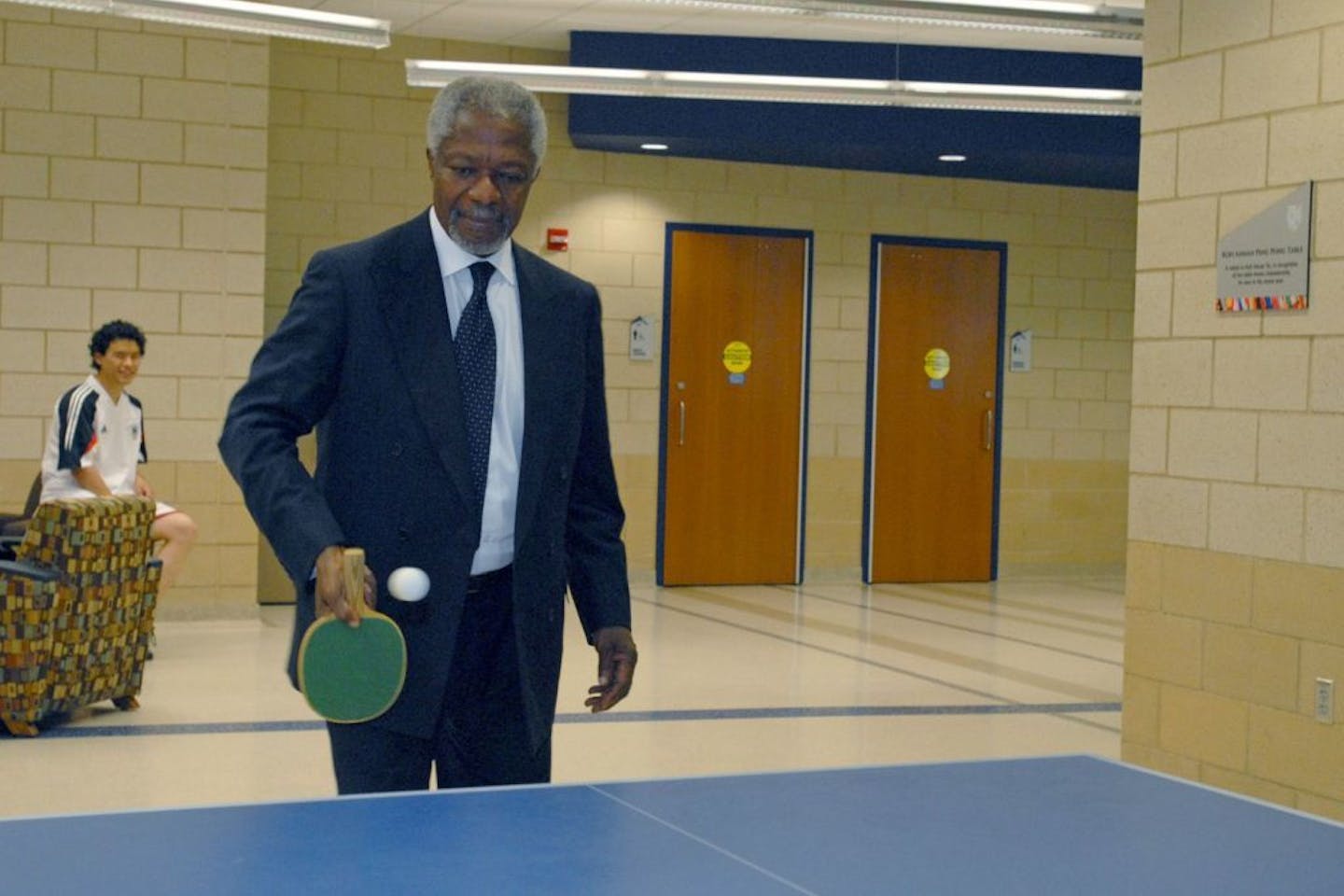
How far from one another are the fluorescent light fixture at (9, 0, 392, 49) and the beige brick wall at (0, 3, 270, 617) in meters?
1.30

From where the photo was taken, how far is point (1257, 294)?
5059 mm

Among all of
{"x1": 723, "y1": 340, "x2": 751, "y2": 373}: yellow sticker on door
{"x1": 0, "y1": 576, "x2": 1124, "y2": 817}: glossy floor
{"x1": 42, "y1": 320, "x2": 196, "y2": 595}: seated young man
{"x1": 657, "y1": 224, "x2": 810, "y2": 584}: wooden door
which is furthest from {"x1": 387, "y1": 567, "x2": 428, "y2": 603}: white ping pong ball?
{"x1": 723, "y1": 340, "x2": 751, "y2": 373}: yellow sticker on door

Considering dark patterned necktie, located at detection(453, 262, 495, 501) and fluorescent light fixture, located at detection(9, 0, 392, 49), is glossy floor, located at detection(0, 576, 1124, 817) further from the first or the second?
fluorescent light fixture, located at detection(9, 0, 392, 49)

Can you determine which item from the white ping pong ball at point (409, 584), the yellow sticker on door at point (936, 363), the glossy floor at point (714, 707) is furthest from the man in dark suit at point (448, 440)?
the yellow sticker on door at point (936, 363)

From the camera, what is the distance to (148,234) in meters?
9.00

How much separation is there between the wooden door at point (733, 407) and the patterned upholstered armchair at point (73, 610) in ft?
16.4

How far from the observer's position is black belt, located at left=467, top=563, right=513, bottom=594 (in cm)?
235

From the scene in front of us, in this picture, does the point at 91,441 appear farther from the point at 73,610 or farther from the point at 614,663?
the point at 614,663

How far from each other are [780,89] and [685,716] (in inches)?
139

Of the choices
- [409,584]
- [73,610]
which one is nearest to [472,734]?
[409,584]

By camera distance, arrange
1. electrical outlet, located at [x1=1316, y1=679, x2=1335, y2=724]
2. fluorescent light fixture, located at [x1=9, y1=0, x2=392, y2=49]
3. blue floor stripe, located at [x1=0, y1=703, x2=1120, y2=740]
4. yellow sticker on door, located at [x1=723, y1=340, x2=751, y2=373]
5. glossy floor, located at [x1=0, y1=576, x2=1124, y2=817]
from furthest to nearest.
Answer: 1. yellow sticker on door, located at [x1=723, y1=340, x2=751, y2=373]
2. fluorescent light fixture, located at [x1=9, y1=0, x2=392, y2=49]
3. blue floor stripe, located at [x1=0, y1=703, x2=1120, y2=740]
4. glossy floor, located at [x1=0, y1=576, x2=1124, y2=817]
5. electrical outlet, located at [x1=1316, y1=679, x2=1335, y2=724]

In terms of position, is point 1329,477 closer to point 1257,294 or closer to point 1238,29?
point 1257,294

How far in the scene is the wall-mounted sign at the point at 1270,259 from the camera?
16.1 feet

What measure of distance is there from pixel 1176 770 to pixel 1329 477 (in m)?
1.08
